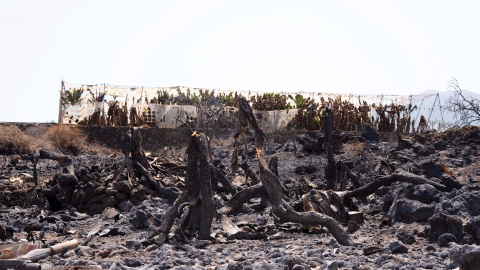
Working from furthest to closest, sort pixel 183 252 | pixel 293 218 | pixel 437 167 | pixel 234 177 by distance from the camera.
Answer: pixel 234 177, pixel 437 167, pixel 293 218, pixel 183 252

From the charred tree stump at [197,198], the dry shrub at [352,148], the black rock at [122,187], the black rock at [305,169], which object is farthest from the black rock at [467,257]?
the dry shrub at [352,148]

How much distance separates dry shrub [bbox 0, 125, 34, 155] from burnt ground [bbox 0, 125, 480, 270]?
334 inches

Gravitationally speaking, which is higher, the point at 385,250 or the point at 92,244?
the point at 385,250

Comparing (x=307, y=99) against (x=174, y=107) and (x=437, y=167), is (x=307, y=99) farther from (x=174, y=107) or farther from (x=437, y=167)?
(x=437, y=167)

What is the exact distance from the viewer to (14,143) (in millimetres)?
24531

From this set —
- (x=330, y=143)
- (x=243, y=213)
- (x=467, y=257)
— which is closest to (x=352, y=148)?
(x=330, y=143)

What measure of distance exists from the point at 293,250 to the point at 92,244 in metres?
2.88

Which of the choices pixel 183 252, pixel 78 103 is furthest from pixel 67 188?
pixel 78 103

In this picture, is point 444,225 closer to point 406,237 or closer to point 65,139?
point 406,237

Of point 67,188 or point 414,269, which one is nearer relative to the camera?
point 414,269

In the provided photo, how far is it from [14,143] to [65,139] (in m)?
2.25

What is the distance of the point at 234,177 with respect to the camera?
15.0 metres

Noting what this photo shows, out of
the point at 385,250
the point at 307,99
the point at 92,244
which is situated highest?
the point at 307,99

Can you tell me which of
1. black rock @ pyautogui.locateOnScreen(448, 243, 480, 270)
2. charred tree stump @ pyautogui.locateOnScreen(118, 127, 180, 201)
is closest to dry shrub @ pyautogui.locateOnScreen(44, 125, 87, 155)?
charred tree stump @ pyautogui.locateOnScreen(118, 127, 180, 201)
